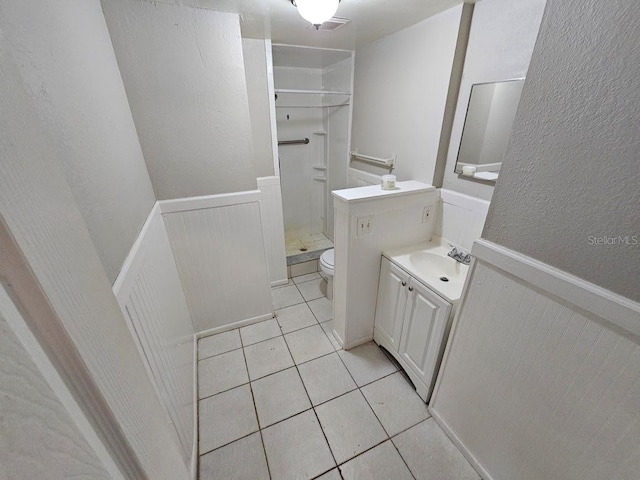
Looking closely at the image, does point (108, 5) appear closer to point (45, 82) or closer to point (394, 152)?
point (45, 82)

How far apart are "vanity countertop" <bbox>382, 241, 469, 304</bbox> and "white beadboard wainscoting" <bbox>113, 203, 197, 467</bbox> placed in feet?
3.96

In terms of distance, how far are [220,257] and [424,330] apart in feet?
4.41

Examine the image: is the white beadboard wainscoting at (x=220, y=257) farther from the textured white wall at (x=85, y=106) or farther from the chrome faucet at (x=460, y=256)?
the chrome faucet at (x=460, y=256)

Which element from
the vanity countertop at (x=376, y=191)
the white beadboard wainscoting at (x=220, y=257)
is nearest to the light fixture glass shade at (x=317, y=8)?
the vanity countertop at (x=376, y=191)

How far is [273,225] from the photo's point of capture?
228 cm

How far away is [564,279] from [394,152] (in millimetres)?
1388

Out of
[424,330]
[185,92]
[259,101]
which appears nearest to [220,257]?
[185,92]

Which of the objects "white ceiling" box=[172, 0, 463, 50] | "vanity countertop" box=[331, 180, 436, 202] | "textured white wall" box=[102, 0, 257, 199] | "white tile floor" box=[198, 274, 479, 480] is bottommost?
"white tile floor" box=[198, 274, 479, 480]

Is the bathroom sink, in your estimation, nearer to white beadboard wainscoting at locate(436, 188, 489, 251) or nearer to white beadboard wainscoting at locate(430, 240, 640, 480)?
white beadboard wainscoting at locate(436, 188, 489, 251)

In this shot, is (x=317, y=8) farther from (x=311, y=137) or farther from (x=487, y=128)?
(x=311, y=137)

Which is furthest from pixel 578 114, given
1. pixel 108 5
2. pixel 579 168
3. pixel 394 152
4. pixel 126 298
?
pixel 108 5

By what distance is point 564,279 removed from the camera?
775 mm

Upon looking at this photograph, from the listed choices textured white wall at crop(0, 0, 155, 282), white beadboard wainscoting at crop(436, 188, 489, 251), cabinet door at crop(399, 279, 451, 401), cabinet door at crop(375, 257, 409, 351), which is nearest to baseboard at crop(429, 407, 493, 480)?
cabinet door at crop(399, 279, 451, 401)

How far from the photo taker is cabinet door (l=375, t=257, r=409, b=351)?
4.91 ft
